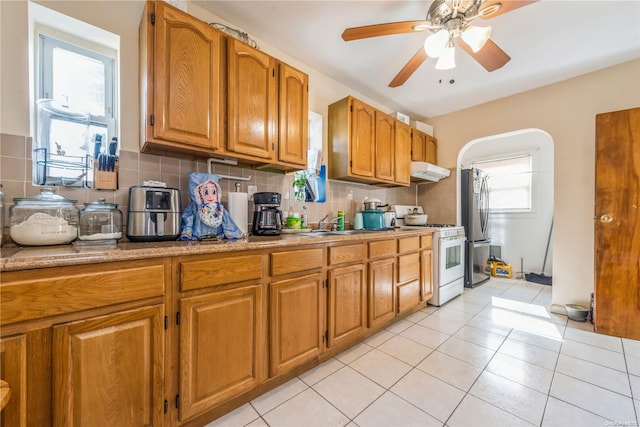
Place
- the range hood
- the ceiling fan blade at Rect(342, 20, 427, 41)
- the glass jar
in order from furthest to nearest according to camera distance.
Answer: the range hood
the ceiling fan blade at Rect(342, 20, 427, 41)
the glass jar

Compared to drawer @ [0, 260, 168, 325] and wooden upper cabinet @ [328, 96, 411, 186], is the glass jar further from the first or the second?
wooden upper cabinet @ [328, 96, 411, 186]

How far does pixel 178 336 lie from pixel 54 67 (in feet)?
5.52

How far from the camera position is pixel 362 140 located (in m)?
2.63

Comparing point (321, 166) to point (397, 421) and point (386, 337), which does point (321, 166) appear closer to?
point (386, 337)

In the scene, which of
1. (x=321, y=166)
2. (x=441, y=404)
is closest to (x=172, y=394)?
(x=441, y=404)

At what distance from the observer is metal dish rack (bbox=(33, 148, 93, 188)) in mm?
1304

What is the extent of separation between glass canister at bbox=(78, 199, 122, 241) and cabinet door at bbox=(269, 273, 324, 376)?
2.97 ft

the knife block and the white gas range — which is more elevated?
the knife block

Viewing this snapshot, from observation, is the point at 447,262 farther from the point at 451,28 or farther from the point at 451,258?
the point at 451,28

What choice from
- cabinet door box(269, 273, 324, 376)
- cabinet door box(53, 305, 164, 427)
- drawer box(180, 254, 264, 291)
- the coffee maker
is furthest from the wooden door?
cabinet door box(53, 305, 164, 427)

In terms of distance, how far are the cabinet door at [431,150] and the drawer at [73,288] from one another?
3.52m

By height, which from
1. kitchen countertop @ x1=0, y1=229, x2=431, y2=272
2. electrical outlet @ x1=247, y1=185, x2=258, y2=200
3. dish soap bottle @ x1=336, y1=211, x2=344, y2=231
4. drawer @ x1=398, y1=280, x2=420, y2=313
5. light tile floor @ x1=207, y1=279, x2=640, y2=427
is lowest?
light tile floor @ x1=207, y1=279, x2=640, y2=427

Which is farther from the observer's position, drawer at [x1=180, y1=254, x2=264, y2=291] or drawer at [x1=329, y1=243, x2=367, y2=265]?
drawer at [x1=329, y1=243, x2=367, y2=265]

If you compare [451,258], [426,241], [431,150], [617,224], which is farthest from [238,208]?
[617,224]
